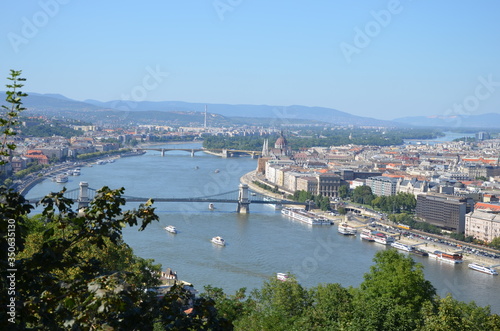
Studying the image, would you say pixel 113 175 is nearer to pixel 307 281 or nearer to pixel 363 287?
pixel 307 281

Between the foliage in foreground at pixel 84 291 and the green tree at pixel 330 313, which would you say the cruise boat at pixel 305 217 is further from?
the foliage in foreground at pixel 84 291

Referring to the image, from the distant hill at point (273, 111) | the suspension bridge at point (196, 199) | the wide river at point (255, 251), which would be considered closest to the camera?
the wide river at point (255, 251)

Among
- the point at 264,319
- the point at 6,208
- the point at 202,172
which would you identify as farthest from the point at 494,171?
the point at 6,208

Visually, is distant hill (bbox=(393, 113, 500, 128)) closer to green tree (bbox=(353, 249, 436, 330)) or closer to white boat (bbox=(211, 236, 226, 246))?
white boat (bbox=(211, 236, 226, 246))

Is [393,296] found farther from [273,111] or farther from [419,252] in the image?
[273,111]

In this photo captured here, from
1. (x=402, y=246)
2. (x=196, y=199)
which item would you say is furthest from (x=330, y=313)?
(x=196, y=199)

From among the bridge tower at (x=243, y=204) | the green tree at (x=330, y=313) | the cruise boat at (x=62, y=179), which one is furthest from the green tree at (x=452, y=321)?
the cruise boat at (x=62, y=179)
